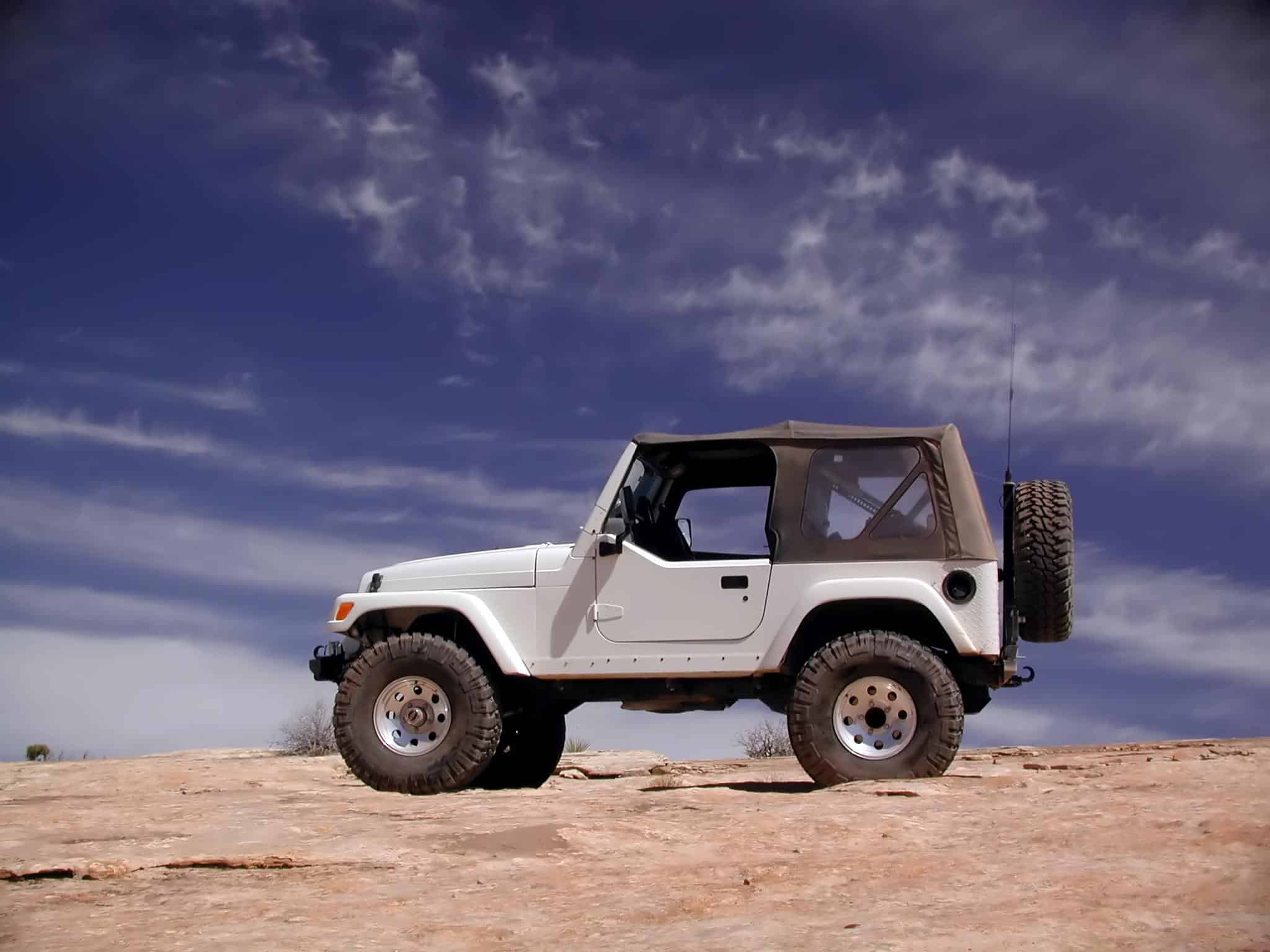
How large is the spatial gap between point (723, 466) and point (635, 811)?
3073mm

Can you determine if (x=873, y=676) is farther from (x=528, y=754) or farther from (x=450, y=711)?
(x=528, y=754)

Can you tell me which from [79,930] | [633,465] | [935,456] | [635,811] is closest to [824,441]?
[935,456]

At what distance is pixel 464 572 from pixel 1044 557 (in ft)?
12.7

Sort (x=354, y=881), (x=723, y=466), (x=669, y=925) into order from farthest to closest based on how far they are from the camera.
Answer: (x=723, y=466), (x=354, y=881), (x=669, y=925)

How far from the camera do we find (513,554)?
888 centimetres

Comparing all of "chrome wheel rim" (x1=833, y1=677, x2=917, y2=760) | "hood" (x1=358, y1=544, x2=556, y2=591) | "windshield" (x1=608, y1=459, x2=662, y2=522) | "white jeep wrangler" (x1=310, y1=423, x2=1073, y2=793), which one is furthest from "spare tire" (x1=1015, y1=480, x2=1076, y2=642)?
"hood" (x1=358, y1=544, x2=556, y2=591)

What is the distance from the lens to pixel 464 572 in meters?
8.92

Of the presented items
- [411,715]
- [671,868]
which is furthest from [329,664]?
[671,868]

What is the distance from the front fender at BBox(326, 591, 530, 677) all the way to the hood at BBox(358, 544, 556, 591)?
9cm

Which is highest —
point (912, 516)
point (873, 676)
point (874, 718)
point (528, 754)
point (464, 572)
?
point (912, 516)

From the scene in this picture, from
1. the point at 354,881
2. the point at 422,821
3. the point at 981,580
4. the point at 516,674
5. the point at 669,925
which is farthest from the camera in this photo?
the point at 516,674

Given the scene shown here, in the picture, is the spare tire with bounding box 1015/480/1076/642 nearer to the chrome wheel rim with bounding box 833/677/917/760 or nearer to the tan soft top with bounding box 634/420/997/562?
the tan soft top with bounding box 634/420/997/562

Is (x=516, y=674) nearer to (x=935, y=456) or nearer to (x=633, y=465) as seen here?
(x=633, y=465)

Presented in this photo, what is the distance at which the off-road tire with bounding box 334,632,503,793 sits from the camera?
27.8ft
